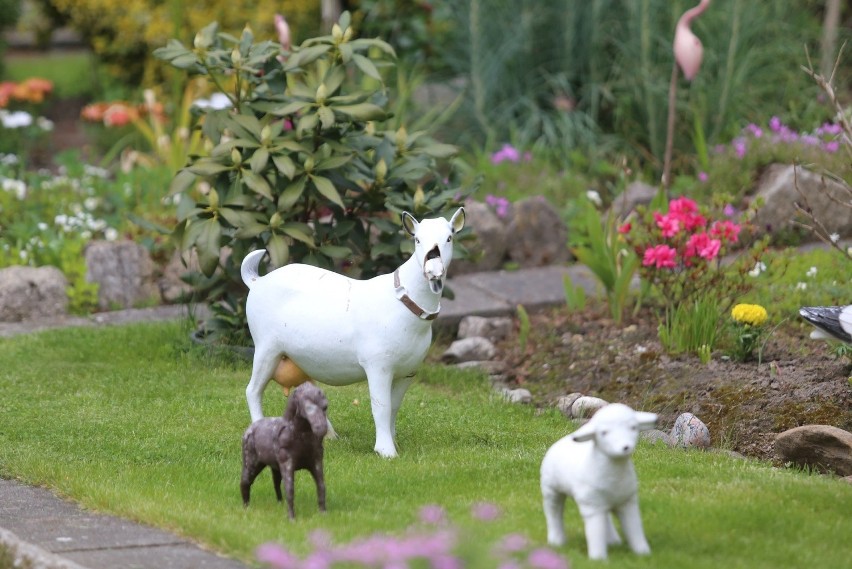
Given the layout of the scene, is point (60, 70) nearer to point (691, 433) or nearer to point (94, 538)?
point (691, 433)

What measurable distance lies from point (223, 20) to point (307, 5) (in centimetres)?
96

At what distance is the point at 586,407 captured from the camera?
695 cm

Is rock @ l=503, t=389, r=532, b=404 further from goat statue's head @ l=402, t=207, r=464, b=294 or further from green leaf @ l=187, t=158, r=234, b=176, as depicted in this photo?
green leaf @ l=187, t=158, r=234, b=176

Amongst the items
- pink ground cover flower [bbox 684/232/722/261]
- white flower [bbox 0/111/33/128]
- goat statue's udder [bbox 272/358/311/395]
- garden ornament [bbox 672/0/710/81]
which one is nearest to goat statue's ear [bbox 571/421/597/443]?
goat statue's udder [bbox 272/358/311/395]

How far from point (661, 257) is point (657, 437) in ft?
4.10

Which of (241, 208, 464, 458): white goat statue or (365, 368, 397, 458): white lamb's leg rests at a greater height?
(241, 208, 464, 458): white goat statue

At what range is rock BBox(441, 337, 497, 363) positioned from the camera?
8.27m

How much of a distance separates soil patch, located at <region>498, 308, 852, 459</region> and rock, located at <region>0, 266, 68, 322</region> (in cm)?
312

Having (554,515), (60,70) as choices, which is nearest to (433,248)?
(554,515)

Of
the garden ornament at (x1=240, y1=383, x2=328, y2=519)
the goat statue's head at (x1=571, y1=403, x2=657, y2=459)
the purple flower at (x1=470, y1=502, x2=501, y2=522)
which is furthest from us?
the garden ornament at (x1=240, y1=383, x2=328, y2=519)

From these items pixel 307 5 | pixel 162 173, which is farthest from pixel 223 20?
pixel 162 173

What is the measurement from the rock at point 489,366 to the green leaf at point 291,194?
1.53m

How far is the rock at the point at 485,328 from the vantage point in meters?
8.62

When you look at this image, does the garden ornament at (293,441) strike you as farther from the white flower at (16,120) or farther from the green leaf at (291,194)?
the white flower at (16,120)
